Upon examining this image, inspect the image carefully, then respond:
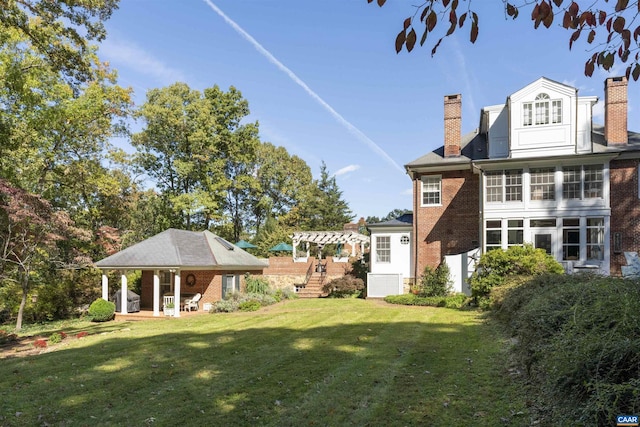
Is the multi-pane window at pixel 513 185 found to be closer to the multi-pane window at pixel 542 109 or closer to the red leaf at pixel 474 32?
the multi-pane window at pixel 542 109

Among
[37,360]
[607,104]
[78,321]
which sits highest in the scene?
[607,104]

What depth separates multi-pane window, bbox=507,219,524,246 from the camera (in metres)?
19.7

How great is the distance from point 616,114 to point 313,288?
18.7m

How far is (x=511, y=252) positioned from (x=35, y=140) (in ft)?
73.5

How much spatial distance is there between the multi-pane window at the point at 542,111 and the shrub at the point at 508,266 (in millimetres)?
6926

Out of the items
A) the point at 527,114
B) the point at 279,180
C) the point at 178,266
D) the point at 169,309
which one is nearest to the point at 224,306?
the point at 169,309

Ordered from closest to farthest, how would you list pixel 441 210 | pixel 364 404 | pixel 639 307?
pixel 639 307 → pixel 364 404 → pixel 441 210

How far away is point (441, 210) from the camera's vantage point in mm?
22250

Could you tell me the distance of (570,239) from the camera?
62.7 ft

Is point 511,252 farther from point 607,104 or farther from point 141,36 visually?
point 141,36

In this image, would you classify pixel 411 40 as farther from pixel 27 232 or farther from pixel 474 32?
pixel 27 232

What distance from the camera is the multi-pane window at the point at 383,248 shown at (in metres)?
23.3

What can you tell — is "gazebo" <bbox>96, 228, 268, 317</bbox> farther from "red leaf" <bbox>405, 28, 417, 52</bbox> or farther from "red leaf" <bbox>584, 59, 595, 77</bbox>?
"red leaf" <bbox>584, 59, 595, 77</bbox>

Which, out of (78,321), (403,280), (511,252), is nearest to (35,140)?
(78,321)
